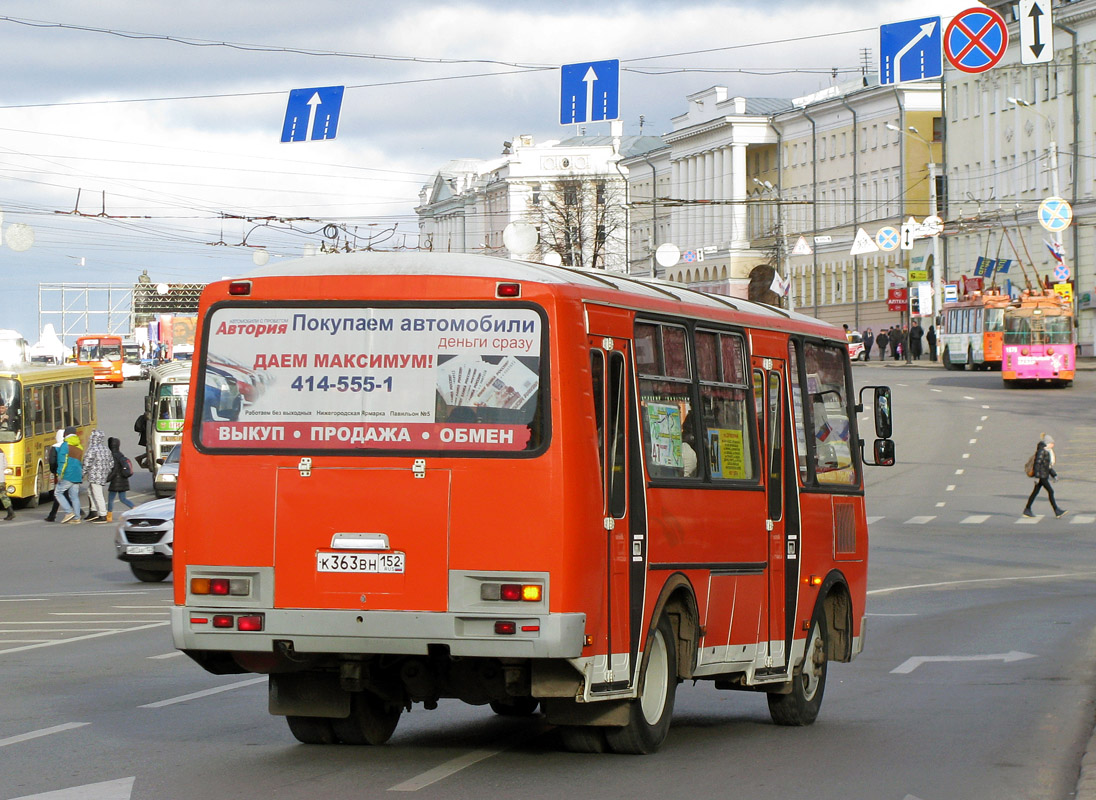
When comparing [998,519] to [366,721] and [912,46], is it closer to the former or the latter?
[912,46]

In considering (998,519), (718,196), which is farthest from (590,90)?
(718,196)

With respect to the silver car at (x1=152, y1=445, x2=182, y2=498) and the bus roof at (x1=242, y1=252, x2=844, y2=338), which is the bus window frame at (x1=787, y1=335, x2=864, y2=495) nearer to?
the bus roof at (x1=242, y1=252, x2=844, y2=338)

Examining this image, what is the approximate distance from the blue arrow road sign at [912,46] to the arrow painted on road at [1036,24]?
2.19 meters

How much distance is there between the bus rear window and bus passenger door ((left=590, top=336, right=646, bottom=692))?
48cm

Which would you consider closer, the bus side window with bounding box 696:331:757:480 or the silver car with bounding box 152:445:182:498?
the bus side window with bounding box 696:331:757:480

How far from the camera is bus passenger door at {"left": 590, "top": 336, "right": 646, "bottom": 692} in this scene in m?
9.53

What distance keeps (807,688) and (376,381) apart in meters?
4.41

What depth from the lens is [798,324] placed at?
12.7 meters

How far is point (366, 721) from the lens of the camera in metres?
10.5

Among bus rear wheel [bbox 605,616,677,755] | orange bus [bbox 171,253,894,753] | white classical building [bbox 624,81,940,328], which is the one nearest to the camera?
orange bus [bbox 171,253,894,753]

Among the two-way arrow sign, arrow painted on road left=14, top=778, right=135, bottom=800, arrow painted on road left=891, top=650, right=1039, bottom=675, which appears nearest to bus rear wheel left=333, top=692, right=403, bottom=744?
arrow painted on road left=14, top=778, right=135, bottom=800

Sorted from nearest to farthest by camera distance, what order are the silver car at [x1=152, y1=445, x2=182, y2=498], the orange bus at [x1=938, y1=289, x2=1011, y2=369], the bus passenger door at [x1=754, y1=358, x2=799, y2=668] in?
the bus passenger door at [x1=754, y1=358, x2=799, y2=668], the silver car at [x1=152, y1=445, x2=182, y2=498], the orange bus at [x1=938, y1=289, x2=1011, y2=369]

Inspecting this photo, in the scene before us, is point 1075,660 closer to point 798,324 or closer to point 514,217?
point 798,324

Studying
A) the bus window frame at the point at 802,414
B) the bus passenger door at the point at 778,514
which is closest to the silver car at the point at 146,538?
the bus window frame at the point at 802,414
